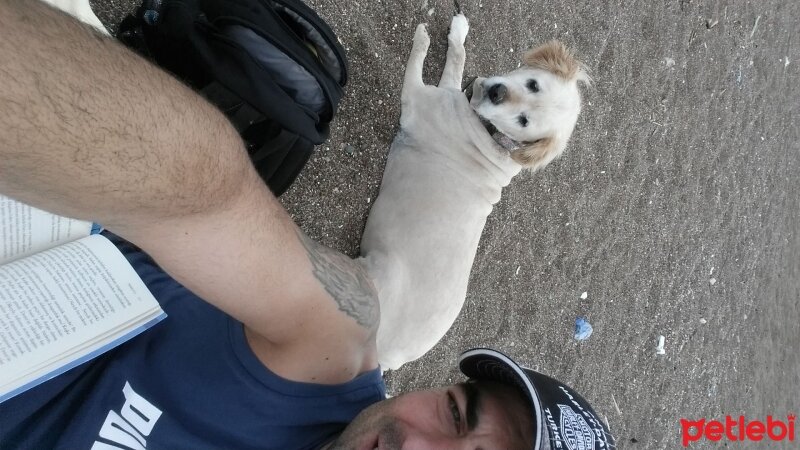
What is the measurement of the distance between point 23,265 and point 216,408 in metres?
0.40

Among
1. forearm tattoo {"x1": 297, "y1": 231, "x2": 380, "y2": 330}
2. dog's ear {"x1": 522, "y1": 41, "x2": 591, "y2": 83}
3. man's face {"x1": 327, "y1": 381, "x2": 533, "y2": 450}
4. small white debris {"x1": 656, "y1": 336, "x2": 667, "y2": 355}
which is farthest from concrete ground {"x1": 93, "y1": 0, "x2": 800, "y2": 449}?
man's face {"x1": 327, "y1": 381, "x2": 533, "y2": 450}

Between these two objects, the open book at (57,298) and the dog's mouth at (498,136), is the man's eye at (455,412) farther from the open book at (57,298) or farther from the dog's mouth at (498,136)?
the dog's mouth at (498,136)

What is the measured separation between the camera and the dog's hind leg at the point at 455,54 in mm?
2146

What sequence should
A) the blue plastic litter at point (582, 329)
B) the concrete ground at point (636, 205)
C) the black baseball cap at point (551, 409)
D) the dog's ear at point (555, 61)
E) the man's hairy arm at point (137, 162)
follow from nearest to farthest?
the man's hairy arm at point (137, 162)
the black baseball cap at point (551, 409)
the concrete ground at point (636, 205)
the dog's ear at point (555, 61)
the blue plastic litter at point (582, 329)

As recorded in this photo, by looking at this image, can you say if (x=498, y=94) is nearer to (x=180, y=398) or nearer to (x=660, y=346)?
(x=180, y=398)

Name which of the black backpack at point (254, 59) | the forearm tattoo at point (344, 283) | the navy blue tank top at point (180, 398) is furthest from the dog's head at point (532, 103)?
the navy blue tank top at point (180, 398)

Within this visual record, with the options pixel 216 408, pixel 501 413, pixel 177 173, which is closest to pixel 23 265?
pixel 216 408

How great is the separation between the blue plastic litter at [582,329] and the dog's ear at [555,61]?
1166 mm

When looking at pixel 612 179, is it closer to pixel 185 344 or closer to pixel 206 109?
pixel 185 344

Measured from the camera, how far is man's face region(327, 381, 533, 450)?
40.7 inches

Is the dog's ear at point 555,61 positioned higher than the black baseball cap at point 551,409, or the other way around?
the dog's ear at point 555,61

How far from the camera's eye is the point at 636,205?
114 inches

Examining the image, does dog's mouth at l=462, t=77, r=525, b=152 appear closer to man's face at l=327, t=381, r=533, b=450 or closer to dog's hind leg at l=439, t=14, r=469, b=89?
dog's hind leg at l=439, t=14, r=469, b=89

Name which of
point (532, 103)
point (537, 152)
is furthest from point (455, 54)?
point (537, 152)
